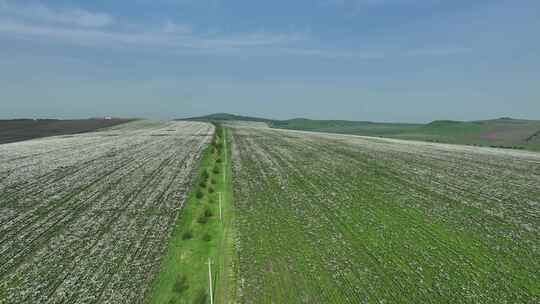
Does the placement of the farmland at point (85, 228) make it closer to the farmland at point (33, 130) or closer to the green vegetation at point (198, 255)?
the green vegetation at point (198, 255)

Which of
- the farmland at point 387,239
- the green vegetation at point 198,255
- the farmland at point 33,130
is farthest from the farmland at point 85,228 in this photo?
the farmland at point 33,130

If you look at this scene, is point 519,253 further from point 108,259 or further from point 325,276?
point 108,259

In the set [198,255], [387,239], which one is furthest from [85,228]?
[387,239]

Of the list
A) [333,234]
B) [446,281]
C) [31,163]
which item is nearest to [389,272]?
[446,281]

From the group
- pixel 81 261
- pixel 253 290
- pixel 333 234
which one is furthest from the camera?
pixel 333 234

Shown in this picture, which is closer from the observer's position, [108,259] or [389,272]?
[389,272]

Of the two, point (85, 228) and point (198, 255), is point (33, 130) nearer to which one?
point (85, 228)

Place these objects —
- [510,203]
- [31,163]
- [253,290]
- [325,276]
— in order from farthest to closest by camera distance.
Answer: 1. [31,163]
2. [510,203]
3. [325,276]
4. [253,290]

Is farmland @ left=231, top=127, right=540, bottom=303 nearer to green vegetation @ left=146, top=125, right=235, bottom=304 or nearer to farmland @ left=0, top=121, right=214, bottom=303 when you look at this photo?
green vegetation @ left=146, top=125, right=235, bottom=304
